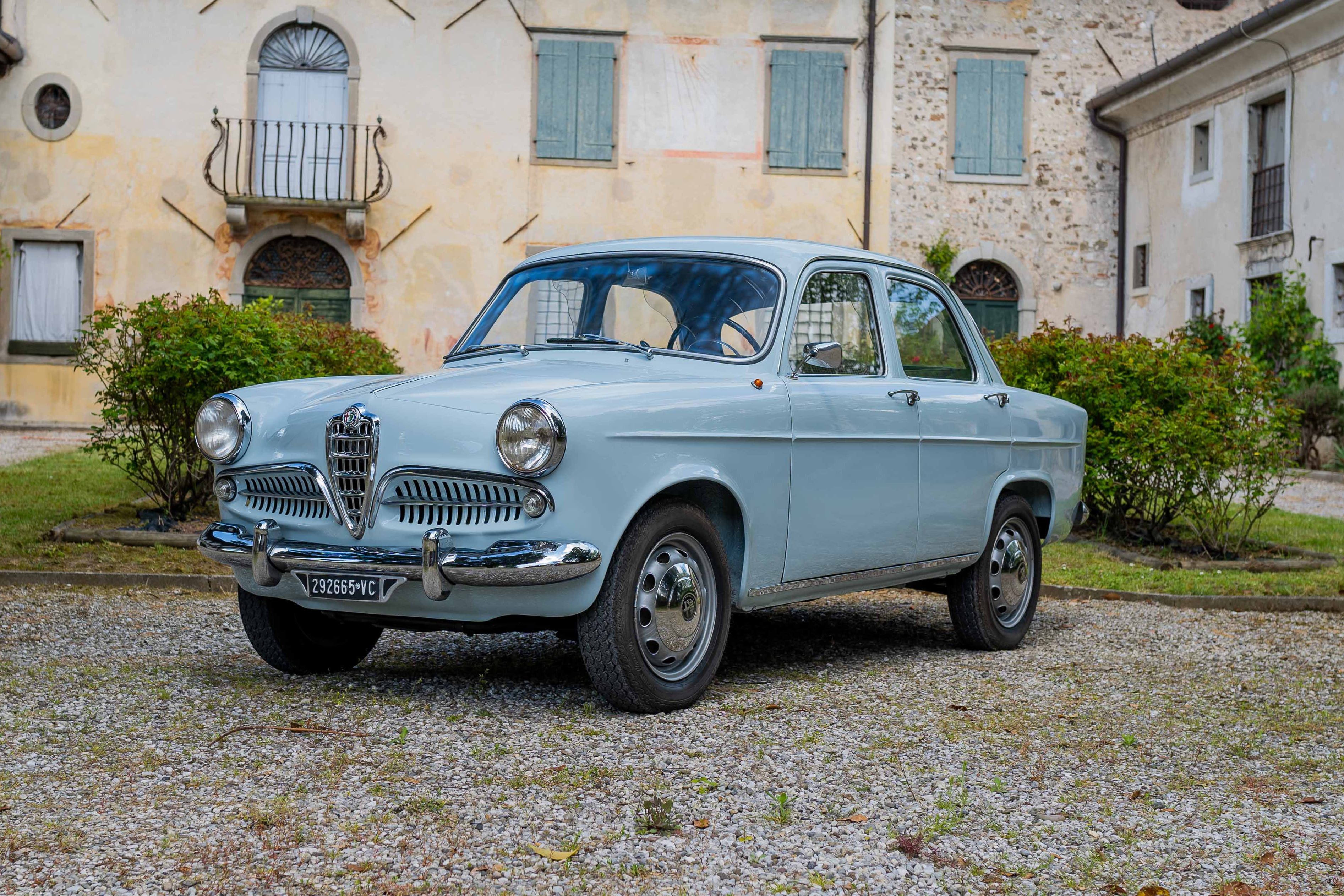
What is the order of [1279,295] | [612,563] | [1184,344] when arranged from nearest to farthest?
[612,563], [1184,344], [1279,295]

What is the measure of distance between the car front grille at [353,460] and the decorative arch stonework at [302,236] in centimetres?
1736

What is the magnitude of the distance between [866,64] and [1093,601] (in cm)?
1579

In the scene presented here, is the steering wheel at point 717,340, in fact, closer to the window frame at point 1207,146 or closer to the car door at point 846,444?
the car door at point 846,444

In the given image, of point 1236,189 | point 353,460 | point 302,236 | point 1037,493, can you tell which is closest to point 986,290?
point 1236,189

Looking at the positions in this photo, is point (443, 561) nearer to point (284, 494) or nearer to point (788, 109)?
point (284, 494)

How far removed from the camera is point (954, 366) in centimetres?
654

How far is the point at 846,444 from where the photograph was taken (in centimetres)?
557

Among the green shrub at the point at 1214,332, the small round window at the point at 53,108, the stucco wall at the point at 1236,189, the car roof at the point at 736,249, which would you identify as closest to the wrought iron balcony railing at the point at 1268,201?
the stucco wall at the point at 1236,189

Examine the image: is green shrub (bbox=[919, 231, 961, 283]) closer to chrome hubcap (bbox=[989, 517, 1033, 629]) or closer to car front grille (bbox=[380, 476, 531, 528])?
chrome hubcap (bbox=[989, 517, 1033, 629])

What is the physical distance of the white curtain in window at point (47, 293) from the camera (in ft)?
71.2

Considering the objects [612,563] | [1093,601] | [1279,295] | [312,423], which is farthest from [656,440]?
[1279,295]

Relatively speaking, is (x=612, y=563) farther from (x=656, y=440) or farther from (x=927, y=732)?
(x=927, y=732)

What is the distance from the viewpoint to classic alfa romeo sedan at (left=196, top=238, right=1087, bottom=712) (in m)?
4.54

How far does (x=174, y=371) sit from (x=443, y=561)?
5.81 metres
